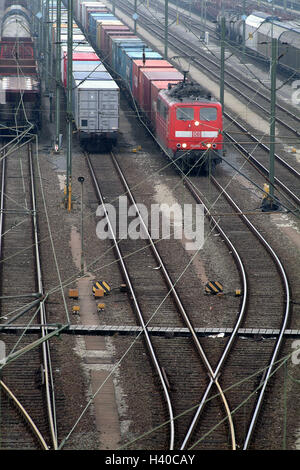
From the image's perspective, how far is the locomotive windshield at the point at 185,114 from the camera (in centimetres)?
3441

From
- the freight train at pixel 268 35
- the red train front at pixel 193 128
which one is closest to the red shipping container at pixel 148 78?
the red train front at pixel 193 128

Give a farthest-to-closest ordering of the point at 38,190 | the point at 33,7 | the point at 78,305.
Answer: the point at 33,7 < the point at 38,190 < the point at 78,305

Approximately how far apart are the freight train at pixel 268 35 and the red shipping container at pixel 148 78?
1204cm

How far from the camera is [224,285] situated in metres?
23.4

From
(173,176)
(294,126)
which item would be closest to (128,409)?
(173,176)

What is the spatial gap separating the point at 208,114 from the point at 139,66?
429 inches

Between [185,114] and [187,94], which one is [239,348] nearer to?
[185,114]

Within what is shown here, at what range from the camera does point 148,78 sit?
4138 centimetres

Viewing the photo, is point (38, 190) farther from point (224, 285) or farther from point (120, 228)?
point (224, 285)

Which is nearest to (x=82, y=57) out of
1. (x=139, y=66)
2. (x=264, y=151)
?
(x=139, y=66)

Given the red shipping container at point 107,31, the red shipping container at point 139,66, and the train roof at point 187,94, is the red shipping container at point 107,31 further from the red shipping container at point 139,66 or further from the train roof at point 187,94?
the train roof at point 187,94
